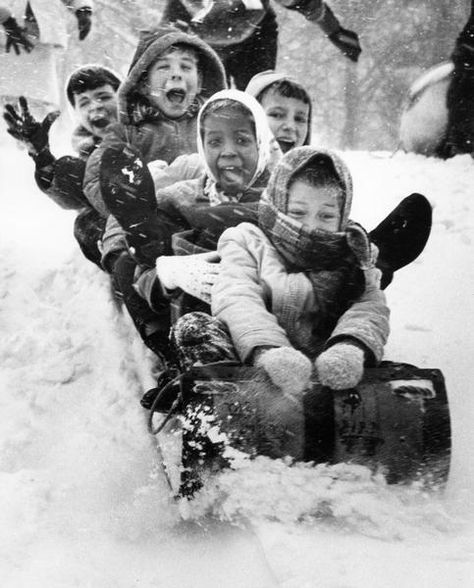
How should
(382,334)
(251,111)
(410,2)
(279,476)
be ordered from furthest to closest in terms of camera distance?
(410,2) < (251,111) < (382,334) < (279,476)

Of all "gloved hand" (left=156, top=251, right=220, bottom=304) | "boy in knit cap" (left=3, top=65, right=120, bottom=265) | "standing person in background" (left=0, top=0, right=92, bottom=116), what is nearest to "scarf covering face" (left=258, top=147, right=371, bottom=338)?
"gloved hand" (left=156, top=251, right=220, bottom=304)

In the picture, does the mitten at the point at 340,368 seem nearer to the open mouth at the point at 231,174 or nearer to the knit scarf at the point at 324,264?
the knit scarf at the point at 324,264

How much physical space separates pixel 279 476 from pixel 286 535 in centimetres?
15

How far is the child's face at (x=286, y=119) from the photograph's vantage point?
3295 millimetres

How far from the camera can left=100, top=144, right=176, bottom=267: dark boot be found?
252 centimetres

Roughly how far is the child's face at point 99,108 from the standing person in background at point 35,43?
139 cm

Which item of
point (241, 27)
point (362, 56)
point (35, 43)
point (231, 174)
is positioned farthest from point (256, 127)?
point (362, 56)

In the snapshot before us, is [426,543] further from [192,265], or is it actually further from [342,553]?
[192,265]

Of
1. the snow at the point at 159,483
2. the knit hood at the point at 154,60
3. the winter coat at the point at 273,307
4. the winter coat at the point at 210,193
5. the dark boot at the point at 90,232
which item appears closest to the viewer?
the snow at the point at 159,483

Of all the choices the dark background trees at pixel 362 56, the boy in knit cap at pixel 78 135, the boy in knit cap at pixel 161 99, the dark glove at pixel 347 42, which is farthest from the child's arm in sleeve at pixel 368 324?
the dark glove at pixel 347 42

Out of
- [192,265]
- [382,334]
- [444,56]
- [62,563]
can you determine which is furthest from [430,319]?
[444,56]

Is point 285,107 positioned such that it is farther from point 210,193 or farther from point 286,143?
point 210,193

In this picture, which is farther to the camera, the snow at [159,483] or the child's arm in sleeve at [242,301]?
the child's arm in sleeve at [242,301]

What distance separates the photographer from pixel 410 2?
5.06 metres
